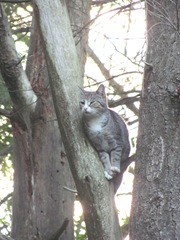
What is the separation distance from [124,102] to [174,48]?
2546mm

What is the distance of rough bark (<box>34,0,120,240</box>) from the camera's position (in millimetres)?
4078

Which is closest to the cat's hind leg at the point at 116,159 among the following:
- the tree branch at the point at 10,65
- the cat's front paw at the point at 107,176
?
the cat's front paw at the point at 107,176

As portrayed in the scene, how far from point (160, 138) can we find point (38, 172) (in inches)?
77.6

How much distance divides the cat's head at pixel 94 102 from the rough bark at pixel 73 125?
855mm

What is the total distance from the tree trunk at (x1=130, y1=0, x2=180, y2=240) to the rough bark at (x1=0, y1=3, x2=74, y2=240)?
154 centimetres

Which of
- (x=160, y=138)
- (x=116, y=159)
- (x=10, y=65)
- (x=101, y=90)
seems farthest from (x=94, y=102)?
(x=160, y=138)

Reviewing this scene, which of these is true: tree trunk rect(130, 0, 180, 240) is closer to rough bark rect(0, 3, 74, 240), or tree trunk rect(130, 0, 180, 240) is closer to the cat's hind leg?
the cat's hind leg

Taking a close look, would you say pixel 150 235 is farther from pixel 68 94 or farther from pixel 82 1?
pixel 82 1

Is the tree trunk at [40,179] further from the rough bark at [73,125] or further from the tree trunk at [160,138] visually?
the tree trunk at [160,138]

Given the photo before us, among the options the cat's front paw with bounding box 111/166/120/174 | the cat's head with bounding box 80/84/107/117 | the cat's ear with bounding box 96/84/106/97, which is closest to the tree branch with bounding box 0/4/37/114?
the cat's head with bounding box 80/84/107/117

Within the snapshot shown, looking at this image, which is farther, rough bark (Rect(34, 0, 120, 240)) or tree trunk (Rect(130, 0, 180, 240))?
rough bark (Rect(34, 0, 120, 240))

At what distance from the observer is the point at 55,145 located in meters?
5.75

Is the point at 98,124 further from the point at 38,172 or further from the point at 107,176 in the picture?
the point at 107,176

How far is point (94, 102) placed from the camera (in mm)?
5680
